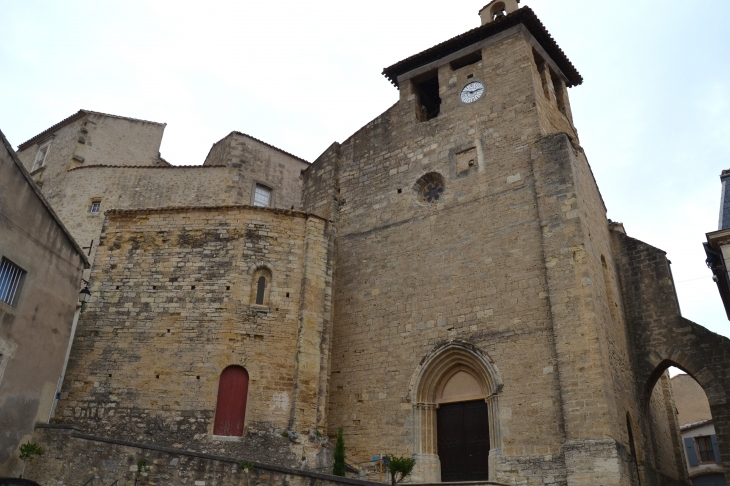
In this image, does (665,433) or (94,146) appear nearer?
(665,433)

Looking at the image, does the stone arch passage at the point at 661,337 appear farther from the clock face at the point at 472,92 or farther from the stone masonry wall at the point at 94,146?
the stone masonry wall at the point at 94,146

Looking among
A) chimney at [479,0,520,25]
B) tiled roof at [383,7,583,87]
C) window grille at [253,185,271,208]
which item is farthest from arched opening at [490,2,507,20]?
window grille at [253,185,271,208]

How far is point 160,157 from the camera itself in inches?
880

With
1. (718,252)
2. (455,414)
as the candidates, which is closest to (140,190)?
(455,414)

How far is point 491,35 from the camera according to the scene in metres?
16.2

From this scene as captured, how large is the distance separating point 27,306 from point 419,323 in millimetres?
7826

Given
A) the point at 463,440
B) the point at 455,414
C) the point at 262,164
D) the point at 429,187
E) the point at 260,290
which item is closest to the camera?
the point at 463,440

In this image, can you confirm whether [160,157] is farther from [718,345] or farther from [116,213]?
[718,345]

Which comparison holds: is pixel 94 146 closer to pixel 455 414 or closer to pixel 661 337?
pixel 455 414

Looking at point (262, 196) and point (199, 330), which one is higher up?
point (262, 196)

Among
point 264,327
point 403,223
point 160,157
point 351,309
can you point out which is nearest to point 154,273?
point 264,327

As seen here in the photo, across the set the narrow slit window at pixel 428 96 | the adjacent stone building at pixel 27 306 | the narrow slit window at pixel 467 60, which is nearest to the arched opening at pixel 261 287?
the adjacent stone building at pixel 27 306

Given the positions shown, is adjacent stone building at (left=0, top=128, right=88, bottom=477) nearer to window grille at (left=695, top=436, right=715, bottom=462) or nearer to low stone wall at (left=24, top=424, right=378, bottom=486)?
low stone wall at (left=24, top=424, right=378, bottom=486)

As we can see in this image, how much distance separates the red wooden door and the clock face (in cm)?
874
